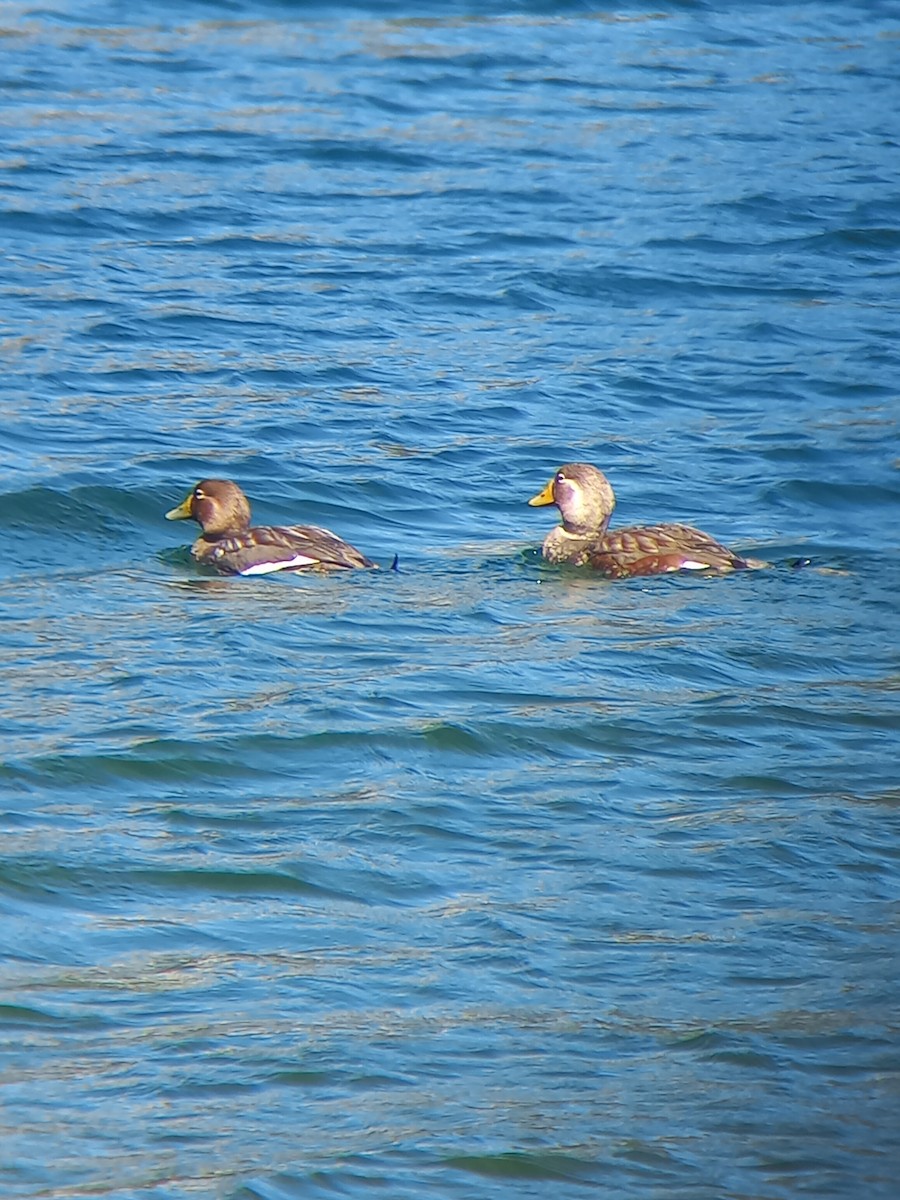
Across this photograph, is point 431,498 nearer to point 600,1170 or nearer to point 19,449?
point 19,449

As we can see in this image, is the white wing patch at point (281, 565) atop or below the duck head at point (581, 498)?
below

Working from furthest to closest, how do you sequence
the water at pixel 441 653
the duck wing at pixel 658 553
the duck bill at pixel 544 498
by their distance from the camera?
the duck bill at pixel 544 498 → the duck wing at pixel 658 553 → the water at pixel 441 653

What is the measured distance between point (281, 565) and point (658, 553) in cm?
188

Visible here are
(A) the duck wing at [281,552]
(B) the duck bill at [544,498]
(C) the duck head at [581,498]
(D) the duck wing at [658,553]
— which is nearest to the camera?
(A) the duck wing at [281,552]

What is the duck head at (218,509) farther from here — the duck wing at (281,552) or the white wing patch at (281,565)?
the white wing patch at (281,565)

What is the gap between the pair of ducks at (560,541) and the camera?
35.0 feet

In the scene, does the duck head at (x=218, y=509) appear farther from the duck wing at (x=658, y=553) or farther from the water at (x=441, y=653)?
the duck wing at (x=658, y=553)

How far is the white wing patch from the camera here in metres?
10.6

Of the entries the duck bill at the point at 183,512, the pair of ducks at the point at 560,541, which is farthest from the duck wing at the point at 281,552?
the duck bill at the point at 183,512

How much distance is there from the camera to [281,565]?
1068 centimetres

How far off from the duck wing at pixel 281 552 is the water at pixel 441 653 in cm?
14

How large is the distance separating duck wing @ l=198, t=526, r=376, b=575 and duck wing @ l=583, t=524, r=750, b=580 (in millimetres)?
1243

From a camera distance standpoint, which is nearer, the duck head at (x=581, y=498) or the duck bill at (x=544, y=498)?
the duck head at (x=581, y=498)

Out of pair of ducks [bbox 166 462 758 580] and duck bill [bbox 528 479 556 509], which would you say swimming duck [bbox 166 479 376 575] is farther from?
duck bill [bbox 528 479 556 509]
